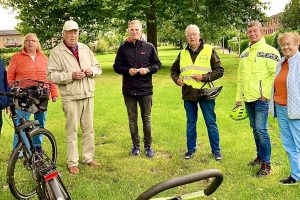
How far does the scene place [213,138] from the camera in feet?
20.2

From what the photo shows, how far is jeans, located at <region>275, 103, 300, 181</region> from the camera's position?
492cm

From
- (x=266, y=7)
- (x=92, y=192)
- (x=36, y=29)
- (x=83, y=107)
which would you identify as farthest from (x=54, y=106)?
(x=266, y=7)

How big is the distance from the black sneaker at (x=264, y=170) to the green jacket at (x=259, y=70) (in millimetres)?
952

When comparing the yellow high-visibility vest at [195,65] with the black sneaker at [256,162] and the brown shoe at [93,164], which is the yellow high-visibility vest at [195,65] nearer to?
the black sneaker at [256,162]

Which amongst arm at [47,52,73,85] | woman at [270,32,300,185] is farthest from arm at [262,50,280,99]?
arm at [47,52,73,85]

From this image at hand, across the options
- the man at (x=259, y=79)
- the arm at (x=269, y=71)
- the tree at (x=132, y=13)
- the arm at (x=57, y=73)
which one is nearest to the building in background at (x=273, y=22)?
the man at (x=259, y=79)

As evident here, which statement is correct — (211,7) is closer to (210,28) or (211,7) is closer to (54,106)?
(210,28)

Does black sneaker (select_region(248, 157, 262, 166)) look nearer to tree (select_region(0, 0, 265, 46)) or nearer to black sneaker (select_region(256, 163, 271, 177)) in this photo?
black sneaker (select_region(256, 163, 271, 177))

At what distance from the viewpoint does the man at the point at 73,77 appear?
5.42m

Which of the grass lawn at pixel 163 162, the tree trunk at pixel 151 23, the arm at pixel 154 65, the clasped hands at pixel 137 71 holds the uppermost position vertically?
the tree trunk at pixel 151 23

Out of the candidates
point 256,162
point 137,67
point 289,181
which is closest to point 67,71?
point 137,67

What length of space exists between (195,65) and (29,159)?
296 centimetres

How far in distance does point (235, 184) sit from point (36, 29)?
70.3 feet

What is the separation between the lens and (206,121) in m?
6.11
